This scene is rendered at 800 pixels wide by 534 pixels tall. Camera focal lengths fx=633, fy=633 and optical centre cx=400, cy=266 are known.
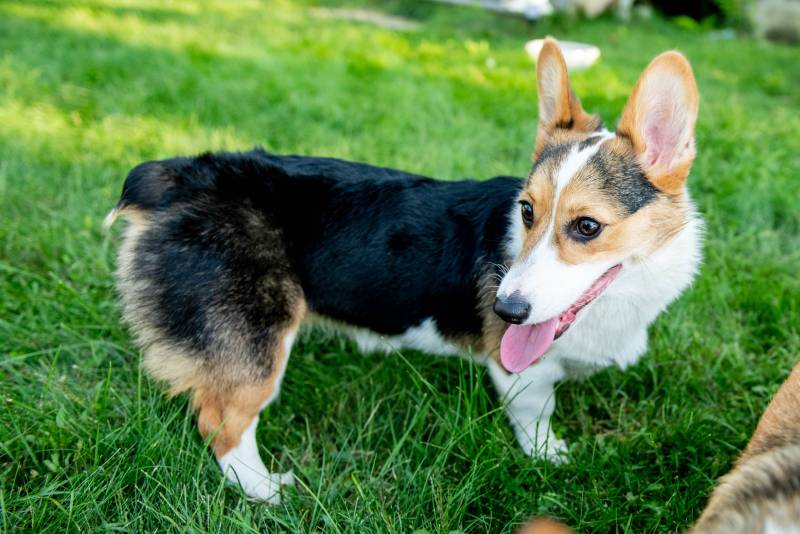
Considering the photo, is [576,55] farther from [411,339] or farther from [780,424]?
[780,424]

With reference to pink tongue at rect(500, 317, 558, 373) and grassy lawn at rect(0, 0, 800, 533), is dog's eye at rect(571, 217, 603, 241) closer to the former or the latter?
pink tongue at rect(500, 317, 558, 373)

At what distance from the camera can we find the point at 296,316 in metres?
2.24

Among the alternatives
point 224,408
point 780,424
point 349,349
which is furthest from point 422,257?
point 780,424

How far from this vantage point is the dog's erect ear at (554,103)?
7.13 ft

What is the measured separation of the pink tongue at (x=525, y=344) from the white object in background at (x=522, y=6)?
656 centimetres

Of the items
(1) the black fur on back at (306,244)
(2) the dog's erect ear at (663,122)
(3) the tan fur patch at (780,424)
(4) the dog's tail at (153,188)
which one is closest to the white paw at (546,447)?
(1) the black fur on back at (306,244)

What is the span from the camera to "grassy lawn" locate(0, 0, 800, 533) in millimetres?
1925

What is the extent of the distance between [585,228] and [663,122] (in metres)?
0.44

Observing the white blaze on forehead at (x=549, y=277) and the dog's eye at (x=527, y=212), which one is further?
the dog's eye at (x=527, y=212)

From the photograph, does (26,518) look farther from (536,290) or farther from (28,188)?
(28,188)

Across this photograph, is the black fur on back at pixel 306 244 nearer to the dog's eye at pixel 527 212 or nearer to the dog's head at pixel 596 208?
the dog's eye at pixel 527 212

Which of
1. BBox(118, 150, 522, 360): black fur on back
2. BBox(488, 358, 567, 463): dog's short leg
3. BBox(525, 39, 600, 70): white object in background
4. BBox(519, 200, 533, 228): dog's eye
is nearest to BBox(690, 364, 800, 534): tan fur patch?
BBox(488, 358, 567, 463): dog's short leg

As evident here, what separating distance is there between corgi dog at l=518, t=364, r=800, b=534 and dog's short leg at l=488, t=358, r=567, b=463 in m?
0.75

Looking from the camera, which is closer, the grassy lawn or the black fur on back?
the grassy lawn
